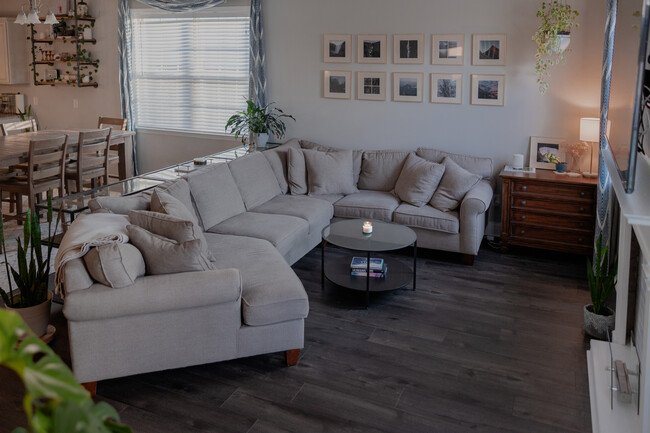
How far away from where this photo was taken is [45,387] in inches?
28.0

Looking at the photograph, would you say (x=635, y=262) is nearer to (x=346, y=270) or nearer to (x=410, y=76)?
(x=346, y=270)

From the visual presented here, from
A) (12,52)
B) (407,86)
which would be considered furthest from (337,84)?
(12,52)

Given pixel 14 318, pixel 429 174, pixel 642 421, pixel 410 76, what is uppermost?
pixel 410 76

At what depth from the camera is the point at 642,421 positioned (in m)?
2.45

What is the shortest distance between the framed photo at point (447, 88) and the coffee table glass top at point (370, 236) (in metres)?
1.62

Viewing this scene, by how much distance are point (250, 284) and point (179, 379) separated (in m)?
0.65

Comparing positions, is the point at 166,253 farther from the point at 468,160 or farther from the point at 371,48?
the point at 371,48

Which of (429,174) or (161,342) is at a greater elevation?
(429,174)

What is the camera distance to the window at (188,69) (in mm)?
6973

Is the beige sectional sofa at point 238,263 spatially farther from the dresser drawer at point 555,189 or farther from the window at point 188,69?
the window at point 188,69

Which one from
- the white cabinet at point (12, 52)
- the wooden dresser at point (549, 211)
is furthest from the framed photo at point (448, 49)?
the white cabinet at point (12, 52)

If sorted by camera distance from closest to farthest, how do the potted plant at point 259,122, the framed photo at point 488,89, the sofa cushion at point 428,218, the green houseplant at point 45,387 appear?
1. the green houseplant at point 45,387
2. the sofa cushion at point 428,218
3. the framed photo at point 488,89
4. the potted plant at point 259,122

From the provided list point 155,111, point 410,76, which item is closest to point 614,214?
point 410,76

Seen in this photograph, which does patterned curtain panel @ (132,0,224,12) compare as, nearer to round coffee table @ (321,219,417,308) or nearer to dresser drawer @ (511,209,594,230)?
round coffee table @ (321,219,417,308)
